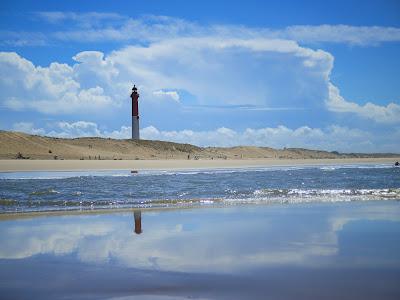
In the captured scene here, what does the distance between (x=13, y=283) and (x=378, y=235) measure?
6.49 metres

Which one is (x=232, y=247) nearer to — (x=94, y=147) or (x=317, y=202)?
(x=317, y=202)

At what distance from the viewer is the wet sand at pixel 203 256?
5.45m

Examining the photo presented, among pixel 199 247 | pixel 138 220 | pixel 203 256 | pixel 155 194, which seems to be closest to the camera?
pixel 203 256

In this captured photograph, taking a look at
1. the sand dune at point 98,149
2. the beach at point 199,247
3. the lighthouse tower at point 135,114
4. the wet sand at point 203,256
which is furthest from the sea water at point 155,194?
the lighthouse tower at point 135,114

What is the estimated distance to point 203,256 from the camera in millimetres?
7152

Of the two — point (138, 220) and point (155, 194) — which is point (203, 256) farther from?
point (155, 194)

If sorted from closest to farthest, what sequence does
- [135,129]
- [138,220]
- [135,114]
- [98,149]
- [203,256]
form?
[203,256], [138,220], [98,149], [135,114], [135,129]

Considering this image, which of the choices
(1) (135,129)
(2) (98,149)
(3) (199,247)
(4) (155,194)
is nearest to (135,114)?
(1) (135,129)

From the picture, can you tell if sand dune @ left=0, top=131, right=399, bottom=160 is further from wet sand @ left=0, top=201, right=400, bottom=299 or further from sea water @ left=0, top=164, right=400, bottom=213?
wet sand @ left=0, top=201, right=400, bottom=299

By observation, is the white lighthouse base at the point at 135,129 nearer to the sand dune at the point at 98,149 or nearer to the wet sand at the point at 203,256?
the sand dune at the point at 98,149

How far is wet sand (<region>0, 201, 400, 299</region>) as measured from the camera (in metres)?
5.45

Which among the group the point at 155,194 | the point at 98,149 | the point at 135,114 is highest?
the point at 135,114

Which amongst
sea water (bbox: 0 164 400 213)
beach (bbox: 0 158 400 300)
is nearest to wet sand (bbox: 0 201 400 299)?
beach (bbox: 0 158 400 300)

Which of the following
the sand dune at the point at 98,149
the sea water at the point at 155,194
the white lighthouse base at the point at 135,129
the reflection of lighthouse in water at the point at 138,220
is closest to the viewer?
the reflection of lighthouse in water at the point at 138,220
